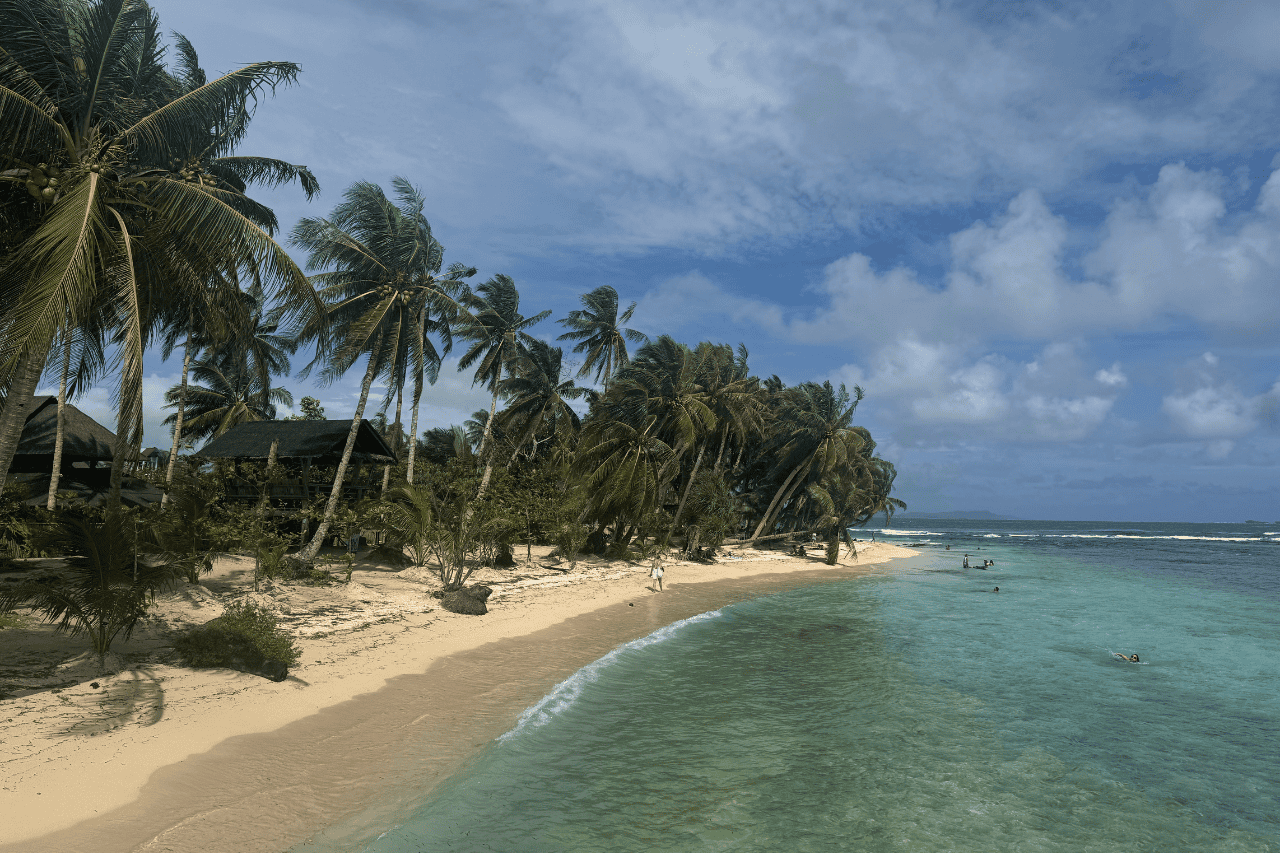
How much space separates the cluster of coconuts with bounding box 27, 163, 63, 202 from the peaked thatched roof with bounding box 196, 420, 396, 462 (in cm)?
1325

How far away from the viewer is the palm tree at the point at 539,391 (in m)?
35.2

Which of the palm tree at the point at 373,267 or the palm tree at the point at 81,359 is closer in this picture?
the palm tree at the point at 81,359

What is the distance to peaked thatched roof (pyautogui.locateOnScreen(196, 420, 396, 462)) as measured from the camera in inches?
851

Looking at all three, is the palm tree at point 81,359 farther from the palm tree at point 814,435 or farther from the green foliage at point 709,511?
the palm tree at point 814,435

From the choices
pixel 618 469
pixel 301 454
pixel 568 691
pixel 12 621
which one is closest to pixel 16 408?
pixel 12 621

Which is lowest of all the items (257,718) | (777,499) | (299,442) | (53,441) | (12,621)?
(257,718)

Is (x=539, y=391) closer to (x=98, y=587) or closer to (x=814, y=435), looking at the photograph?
(x=814, y=435)

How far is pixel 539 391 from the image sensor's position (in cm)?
3588

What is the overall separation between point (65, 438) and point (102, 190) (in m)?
15.2

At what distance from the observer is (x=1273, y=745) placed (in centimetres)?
1134

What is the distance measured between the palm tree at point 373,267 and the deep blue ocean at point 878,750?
39.7 feet

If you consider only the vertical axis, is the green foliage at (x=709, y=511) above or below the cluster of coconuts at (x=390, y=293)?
below

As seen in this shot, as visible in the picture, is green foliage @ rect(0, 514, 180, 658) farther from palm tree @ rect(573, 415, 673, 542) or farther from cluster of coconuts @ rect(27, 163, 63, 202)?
palm tree @ rect(573, 415, 673, 542)

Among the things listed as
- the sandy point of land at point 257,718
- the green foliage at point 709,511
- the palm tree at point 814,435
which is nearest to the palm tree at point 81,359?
the sandy point of land at point 257,718
